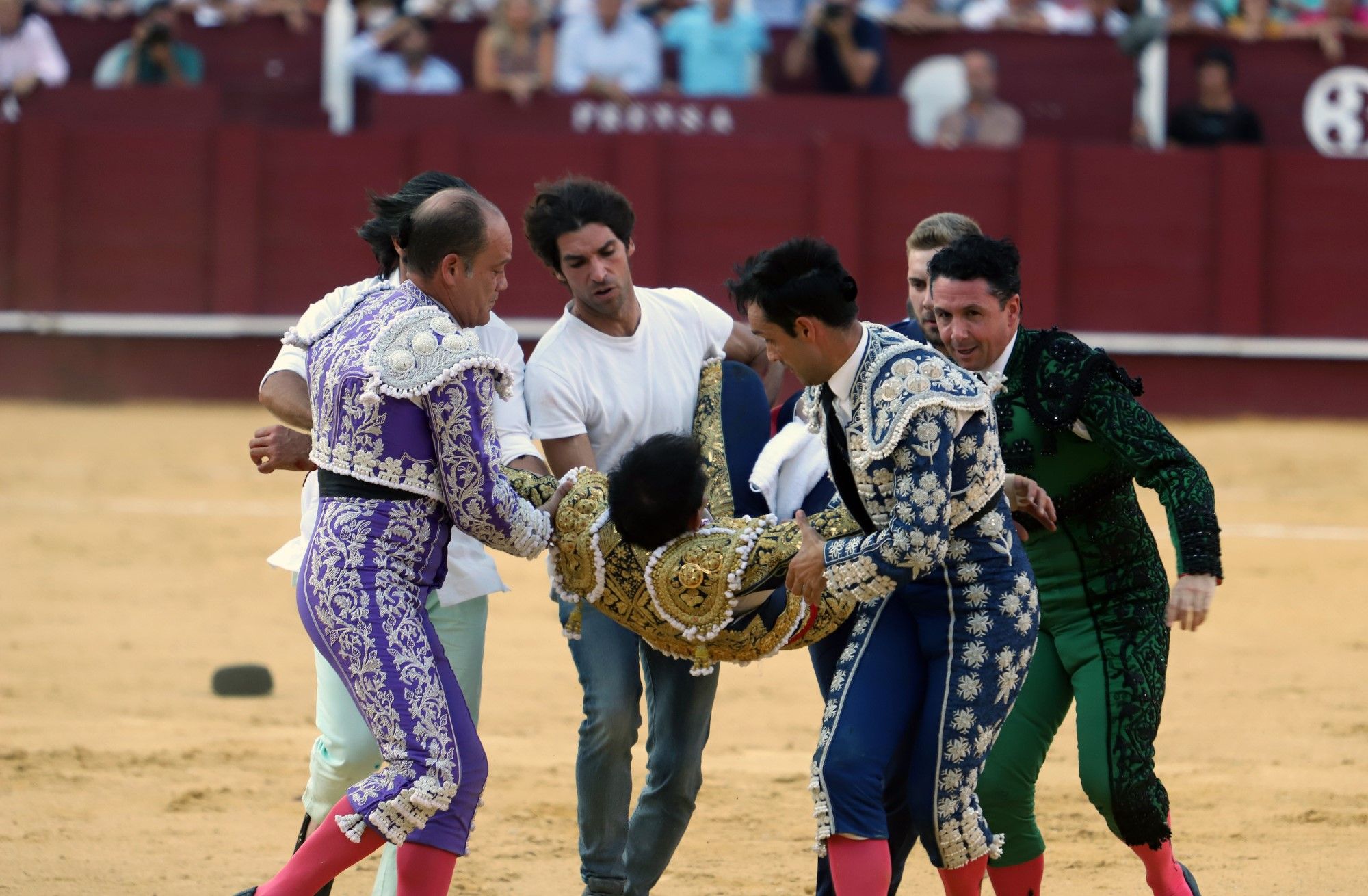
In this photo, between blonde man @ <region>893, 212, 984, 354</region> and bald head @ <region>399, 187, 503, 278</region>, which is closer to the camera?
bald head @ <region>399, 187, 503, 278</region>

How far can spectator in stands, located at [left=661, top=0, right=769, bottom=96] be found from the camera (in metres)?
11.8

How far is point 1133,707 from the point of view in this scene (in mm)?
3418

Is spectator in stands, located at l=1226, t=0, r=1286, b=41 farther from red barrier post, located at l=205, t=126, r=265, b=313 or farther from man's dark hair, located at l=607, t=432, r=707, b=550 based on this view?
man's dark hair, located at l=607, t=432, r=707, b=550

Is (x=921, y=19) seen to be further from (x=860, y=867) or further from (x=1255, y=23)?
(x=860, y=867)

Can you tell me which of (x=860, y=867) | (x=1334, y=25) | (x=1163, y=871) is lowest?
(x=1163, y=871)

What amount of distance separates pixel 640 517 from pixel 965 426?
574mm

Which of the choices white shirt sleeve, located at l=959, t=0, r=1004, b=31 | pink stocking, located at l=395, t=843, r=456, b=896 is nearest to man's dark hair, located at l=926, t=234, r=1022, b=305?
pink stocking, located at l=395, t=843, r=456, b=896

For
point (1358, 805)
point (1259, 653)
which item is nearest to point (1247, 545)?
point (1259, 653)

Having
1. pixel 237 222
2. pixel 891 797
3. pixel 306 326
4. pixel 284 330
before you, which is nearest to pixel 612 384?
pixel 306 326

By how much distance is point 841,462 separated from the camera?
10.6 ft

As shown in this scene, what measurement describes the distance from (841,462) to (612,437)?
2.03ft

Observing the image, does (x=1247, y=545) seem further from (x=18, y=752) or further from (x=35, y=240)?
(x=35, y=240)

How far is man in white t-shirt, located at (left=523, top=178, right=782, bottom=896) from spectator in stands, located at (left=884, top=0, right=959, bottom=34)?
877 cm

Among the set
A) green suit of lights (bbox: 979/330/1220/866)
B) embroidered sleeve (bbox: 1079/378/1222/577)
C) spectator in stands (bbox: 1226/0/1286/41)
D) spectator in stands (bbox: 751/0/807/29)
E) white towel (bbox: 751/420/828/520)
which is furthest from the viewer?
spectator in stands (bbox: 751/0/807/29)
